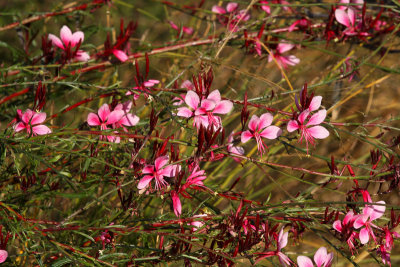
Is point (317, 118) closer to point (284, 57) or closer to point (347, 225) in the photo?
point (347, 225)

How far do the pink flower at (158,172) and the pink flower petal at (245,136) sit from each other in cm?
14

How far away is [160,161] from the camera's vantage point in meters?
0.85

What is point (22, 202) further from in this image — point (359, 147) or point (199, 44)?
point (359, 147)

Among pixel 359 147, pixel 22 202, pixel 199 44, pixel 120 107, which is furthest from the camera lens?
pixel 359 147

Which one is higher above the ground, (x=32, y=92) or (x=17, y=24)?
(x=17, y=24)

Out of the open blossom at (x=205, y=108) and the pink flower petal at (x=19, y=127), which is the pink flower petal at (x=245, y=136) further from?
the pink flower petal at (x=19, y=127)

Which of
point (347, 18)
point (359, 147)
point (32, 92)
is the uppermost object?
point (347, 18)

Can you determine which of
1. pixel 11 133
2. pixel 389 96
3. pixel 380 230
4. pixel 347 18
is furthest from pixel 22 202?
pixel 389 96

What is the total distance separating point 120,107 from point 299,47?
2.17 feet

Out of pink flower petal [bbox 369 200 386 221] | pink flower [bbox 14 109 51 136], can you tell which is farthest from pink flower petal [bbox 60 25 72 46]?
pink flower petal [bbox 369 200 386 221]

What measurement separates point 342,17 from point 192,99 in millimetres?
695

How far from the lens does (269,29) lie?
4.92ft

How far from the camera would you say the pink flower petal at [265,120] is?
901mm

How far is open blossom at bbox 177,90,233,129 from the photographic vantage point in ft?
2.85
